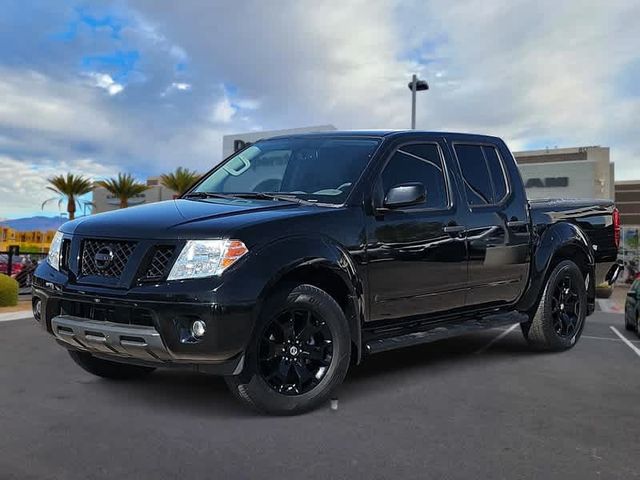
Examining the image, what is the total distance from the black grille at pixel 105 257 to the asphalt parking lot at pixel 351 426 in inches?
35.6

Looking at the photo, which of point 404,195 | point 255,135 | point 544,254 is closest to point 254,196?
point 404,195

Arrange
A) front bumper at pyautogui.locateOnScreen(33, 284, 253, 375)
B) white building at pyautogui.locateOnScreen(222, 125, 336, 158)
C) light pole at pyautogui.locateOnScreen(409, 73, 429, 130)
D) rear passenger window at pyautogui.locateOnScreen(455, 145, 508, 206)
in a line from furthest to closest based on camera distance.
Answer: white building at pyautogui.locateOnScreen(222, 125, 336, 158)
light pole at pyautogui.locateOnScreen(409, 73, 429, 130)
rear passenger window at pyautogui.locateOnScreen(455, 145, 508, 206)
front bumper at pyautogui.locateOnScreen(33, 284, 253, 375)

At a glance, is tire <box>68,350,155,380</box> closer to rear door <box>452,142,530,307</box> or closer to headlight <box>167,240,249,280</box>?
headlight <box>167,240,249,280</box>

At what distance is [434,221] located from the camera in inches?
205

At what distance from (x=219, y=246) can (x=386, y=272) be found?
4.54 ft

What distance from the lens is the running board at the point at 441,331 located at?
15.7 feet

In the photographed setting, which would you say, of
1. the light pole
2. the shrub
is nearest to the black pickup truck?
the shrub

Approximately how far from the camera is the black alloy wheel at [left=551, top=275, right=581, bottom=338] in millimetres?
6695

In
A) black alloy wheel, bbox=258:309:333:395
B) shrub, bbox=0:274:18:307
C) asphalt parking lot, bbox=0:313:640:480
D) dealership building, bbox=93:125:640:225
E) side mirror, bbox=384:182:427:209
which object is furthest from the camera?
dealership building, bbox=93:125:640:225

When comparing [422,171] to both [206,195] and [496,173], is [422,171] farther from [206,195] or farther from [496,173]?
[206,195]

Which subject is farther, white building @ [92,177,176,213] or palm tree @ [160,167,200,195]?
white building @ [92,177,176,213]

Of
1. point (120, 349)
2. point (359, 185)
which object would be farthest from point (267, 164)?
point (120, 349)

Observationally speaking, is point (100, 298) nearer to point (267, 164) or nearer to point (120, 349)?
point (120, 349)

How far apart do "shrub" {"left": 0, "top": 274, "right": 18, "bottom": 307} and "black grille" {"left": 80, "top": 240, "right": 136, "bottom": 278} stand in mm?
8475
